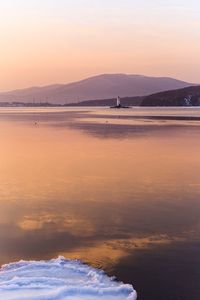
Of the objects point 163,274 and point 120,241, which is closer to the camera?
point 163,274

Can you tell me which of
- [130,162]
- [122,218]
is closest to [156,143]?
[130,162]

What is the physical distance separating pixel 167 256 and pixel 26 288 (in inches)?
110

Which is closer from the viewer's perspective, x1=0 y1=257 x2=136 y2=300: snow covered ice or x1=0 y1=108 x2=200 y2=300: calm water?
x1=0 y1=257 x2=136 y2=300: snow covered ice

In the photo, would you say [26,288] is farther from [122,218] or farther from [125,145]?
[125,145]

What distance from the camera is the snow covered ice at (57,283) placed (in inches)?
272

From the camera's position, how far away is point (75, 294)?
7.00m

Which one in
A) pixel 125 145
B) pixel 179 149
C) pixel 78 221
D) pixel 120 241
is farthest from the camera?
pixel 125 145

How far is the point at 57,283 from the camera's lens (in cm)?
733

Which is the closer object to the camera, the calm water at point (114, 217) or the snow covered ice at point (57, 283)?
the snow covered ice at point (57, 283)

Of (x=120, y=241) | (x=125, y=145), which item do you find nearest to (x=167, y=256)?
(x=120, y=241)

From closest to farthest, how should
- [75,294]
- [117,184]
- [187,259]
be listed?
[75,294] → [187,259] → [117,184]

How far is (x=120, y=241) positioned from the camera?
966 cm

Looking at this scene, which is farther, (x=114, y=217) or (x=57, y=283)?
(x=114, y=217)

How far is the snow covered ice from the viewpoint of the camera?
6.92 m
